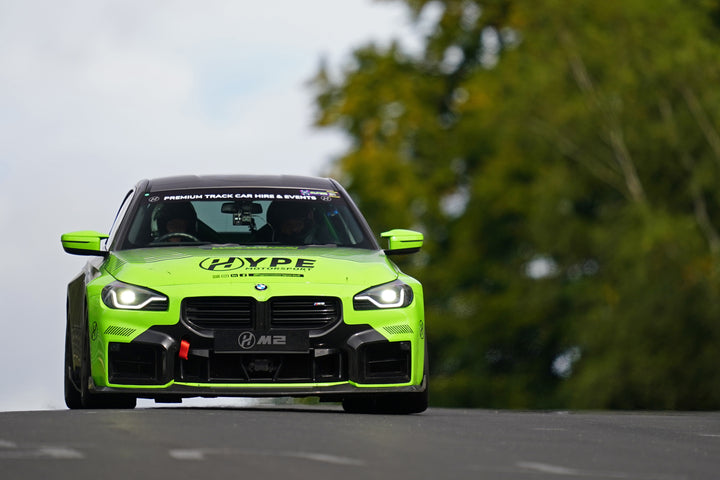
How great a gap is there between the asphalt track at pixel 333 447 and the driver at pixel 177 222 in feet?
5.62

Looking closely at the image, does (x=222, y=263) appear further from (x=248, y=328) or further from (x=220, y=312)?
(x=248, y=328)

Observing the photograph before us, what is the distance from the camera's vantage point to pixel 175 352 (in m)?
13.2

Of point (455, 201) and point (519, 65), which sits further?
point (455, 201)

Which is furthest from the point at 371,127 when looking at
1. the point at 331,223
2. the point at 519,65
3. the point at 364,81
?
the point at 331,223

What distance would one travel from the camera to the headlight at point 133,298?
43.5 ft

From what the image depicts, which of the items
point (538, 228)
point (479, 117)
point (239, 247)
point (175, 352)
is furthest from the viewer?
point (479, 117)

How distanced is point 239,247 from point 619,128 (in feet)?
102

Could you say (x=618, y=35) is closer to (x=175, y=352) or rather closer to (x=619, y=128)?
(x=619, y=128)

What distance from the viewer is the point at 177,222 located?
14.7 meters

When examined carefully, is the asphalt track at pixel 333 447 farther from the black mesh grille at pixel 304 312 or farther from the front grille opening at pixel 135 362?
the black mesh grille at pixel 304 312

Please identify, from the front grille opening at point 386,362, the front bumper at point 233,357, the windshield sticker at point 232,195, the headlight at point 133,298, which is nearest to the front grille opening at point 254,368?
the front bumper at point 233,357

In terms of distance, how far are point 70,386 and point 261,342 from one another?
6.95 ft

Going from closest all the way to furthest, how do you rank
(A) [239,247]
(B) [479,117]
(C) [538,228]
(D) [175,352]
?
(D) [175,352] → (A) [239,247] → (C) [538,228] → (B) [479,117]

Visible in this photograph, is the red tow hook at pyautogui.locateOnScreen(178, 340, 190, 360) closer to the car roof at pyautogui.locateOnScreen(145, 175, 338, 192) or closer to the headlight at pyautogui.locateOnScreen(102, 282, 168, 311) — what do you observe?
the headlight at pyautogui.locateOnScreen(102, 282, 168, 311)
